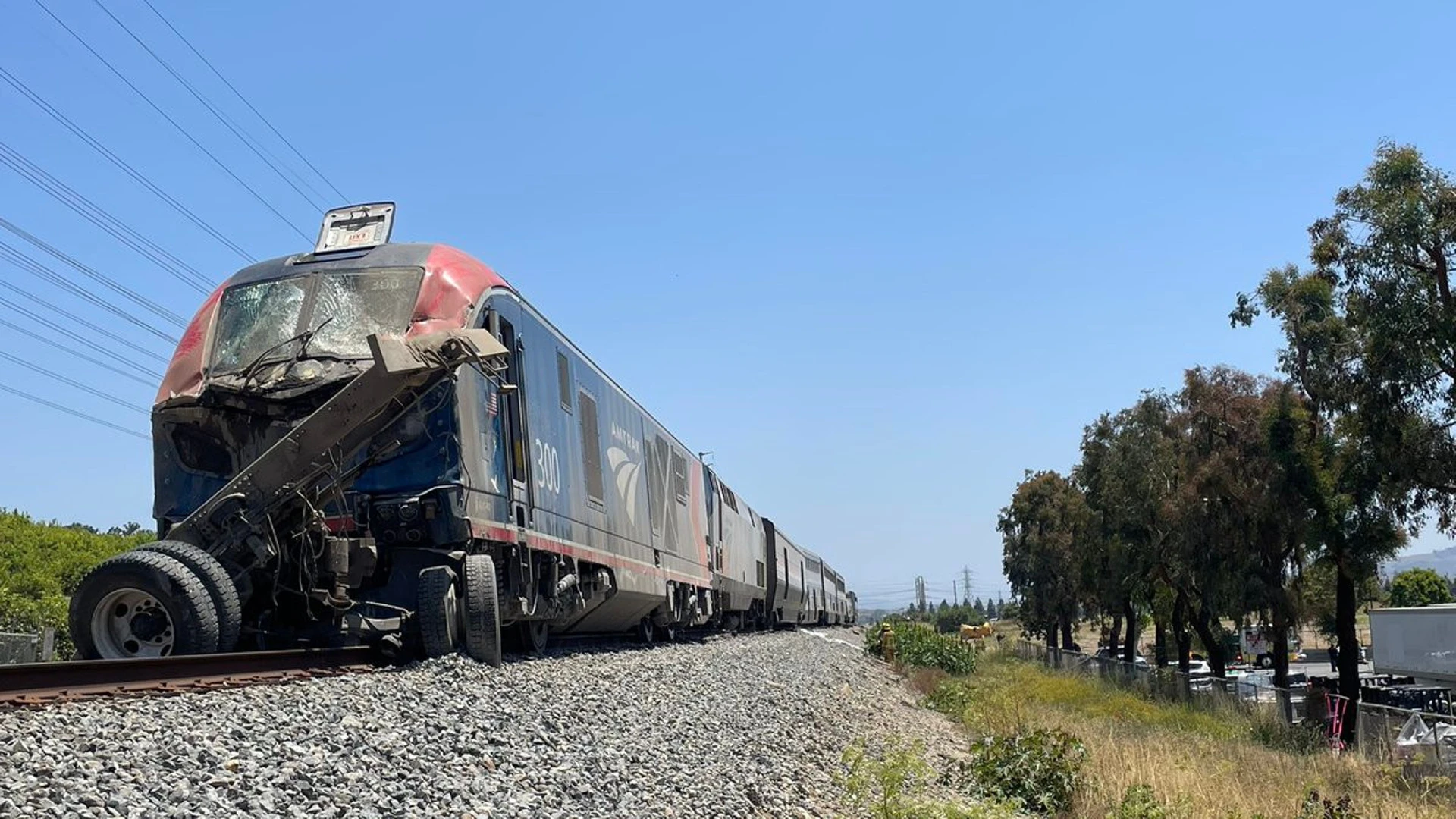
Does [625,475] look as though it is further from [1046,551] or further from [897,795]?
[1046,551]

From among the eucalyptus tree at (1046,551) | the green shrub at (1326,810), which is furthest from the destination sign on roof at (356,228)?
the eucalyptus tree at (1046,551)

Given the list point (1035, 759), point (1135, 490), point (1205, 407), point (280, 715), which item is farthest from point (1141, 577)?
point (280, 715)

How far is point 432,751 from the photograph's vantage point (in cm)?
593

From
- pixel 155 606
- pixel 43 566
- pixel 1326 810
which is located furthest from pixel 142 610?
pixel 43 566

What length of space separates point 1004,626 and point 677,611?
423 ft

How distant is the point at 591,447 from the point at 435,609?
546 centimetres

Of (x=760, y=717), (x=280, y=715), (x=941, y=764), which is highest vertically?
(x=280, y=715)

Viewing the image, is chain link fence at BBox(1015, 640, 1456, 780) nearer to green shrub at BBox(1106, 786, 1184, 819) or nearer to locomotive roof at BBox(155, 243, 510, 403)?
green shrub at BBox(1106, 786, 1184, 819)

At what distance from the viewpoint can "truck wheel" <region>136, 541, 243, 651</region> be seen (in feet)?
26.0

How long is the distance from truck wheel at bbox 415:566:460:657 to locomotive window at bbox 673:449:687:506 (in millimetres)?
11329

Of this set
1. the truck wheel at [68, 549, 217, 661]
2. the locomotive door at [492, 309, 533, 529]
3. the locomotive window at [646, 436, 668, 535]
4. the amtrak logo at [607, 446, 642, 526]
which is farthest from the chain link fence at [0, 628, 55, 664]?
the locomotive window at [646, 436, 668, 535]

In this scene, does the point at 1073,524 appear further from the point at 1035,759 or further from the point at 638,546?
the point at 1035,759

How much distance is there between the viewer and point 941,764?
11.9m

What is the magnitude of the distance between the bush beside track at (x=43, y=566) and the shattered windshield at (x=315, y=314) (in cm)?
1395
